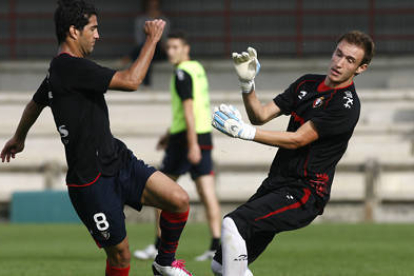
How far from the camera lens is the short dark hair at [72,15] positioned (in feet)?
23.0

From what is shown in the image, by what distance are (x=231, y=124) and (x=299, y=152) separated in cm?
66

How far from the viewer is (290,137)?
677 cm

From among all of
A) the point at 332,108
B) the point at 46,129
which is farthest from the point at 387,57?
the point at 332,108

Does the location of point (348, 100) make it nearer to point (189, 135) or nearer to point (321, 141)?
point (321, 141)

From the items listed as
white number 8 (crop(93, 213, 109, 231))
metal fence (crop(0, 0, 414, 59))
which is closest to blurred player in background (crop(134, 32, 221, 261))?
white number 8 (crop(93, 213, 109, 231))

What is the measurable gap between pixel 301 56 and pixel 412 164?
21.2 ft

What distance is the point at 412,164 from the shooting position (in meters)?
16.3

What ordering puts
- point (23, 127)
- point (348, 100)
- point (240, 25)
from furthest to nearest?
point (240, 25), point (23, 127), point (348, 100)

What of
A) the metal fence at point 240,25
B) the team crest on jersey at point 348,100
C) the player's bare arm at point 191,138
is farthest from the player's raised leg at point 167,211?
the metal fence at point 240,25

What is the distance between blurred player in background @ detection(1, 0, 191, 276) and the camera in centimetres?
688

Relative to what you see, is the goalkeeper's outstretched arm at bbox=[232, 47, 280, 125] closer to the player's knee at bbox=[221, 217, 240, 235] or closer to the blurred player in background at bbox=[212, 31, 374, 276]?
the blurred player in background at bbox=[212, 31, 374, 276]

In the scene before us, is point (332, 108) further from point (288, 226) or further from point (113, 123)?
point (113, 123)

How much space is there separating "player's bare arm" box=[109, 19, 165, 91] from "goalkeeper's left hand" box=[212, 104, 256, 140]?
0.59m

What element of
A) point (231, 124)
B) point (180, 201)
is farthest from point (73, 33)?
point (180, 201)
